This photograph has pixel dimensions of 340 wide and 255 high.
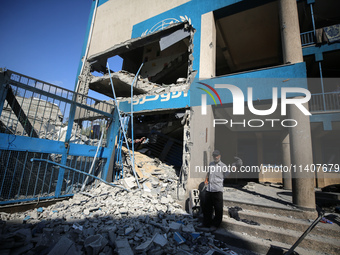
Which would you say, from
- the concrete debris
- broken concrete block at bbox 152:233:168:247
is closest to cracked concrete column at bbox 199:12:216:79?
the concrete debris

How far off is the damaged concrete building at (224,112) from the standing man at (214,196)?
320mm

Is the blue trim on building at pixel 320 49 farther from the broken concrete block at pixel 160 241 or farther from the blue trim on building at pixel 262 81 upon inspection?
the broken concrete block at pixel 160 241

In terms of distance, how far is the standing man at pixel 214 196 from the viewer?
4164 mm

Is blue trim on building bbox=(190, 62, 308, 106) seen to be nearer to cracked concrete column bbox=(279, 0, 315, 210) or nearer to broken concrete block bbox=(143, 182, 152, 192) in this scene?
cracked concrete column bbox=(279, 0, 315, 210)

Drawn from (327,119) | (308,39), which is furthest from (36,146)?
(308,39)

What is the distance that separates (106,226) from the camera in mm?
3762

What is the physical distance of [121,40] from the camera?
10.1 m

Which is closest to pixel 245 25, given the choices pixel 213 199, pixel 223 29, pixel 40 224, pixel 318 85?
pixel 223 29

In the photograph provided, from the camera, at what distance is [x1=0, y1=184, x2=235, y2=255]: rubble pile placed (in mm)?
2759

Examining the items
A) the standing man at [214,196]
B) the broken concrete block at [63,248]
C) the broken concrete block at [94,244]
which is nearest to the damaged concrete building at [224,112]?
the standing man at [214,196]

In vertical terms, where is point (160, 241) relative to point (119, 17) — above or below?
below

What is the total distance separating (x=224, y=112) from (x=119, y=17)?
9.21m

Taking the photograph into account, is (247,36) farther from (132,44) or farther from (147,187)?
(147,187)

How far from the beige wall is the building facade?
8cm
